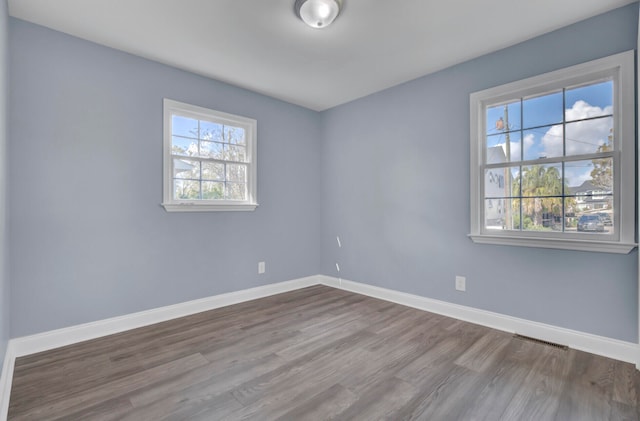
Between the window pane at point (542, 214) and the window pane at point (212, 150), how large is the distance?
9.93 feet

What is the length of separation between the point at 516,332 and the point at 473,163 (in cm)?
152

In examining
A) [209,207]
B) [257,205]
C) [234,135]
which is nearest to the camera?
[209,207]

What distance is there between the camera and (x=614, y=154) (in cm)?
225

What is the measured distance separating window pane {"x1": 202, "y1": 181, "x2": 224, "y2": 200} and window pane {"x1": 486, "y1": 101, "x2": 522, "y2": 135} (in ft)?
9.12

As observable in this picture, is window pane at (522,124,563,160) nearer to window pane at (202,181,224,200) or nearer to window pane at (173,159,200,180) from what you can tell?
window pane at (202,181,224,200)

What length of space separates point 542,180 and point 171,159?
336 centimetres

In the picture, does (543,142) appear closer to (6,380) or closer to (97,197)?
(97,197)

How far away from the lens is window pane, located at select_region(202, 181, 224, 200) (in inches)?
131

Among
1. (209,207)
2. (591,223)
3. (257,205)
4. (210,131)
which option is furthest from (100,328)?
(591,223)

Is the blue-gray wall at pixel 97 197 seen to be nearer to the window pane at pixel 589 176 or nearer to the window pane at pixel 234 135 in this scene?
the window pane at pixel 234 135

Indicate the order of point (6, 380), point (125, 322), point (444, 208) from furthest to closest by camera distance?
point (444, 208)
point (125, 322)
point (6, 380)

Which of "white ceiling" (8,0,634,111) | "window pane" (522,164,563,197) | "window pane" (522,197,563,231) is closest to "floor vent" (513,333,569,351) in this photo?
"window pane" (522,197,563,231)

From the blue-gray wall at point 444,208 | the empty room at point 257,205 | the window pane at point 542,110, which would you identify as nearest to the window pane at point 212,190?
the empty room at point 257,205

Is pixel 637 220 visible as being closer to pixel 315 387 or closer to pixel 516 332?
pixel 516 332
